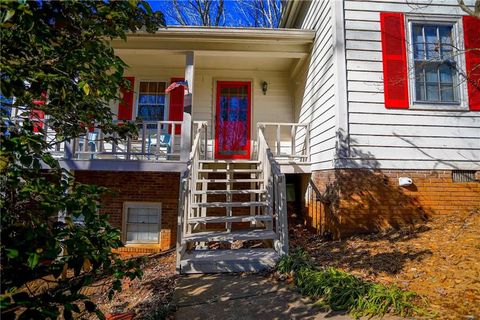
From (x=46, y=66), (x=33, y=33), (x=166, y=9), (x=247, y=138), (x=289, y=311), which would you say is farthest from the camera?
(x=166, y=9)

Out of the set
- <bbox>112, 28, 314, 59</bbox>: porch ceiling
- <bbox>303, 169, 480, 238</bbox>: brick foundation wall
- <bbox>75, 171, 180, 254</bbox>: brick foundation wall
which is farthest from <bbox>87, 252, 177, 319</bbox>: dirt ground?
<bbox>112, 28, 314, 59</bbox>: porch ceiling

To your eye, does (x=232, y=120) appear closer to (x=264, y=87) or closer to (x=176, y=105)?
(x=264, y=87)

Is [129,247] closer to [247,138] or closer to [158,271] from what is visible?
[158,271]

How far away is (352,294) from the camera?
9.23 ft

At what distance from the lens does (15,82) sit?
1518 mm

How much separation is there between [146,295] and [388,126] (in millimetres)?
4657

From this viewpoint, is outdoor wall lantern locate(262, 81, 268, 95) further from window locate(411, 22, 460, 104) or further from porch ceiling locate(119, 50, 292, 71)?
window locate(411, 22, 460, 104)

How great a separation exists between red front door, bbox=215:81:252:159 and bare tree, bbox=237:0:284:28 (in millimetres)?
11363

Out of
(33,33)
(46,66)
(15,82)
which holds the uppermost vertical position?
(33,33)

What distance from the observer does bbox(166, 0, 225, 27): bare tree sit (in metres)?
17.6

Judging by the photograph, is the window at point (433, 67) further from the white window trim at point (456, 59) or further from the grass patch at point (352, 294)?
the grass patch at point (352, 294)

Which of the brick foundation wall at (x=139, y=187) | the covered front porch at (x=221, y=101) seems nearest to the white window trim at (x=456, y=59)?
the covered front porch at (x=221, y=101)

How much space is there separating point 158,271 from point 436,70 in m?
6.02

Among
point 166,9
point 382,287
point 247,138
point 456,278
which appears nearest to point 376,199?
point 456,278
